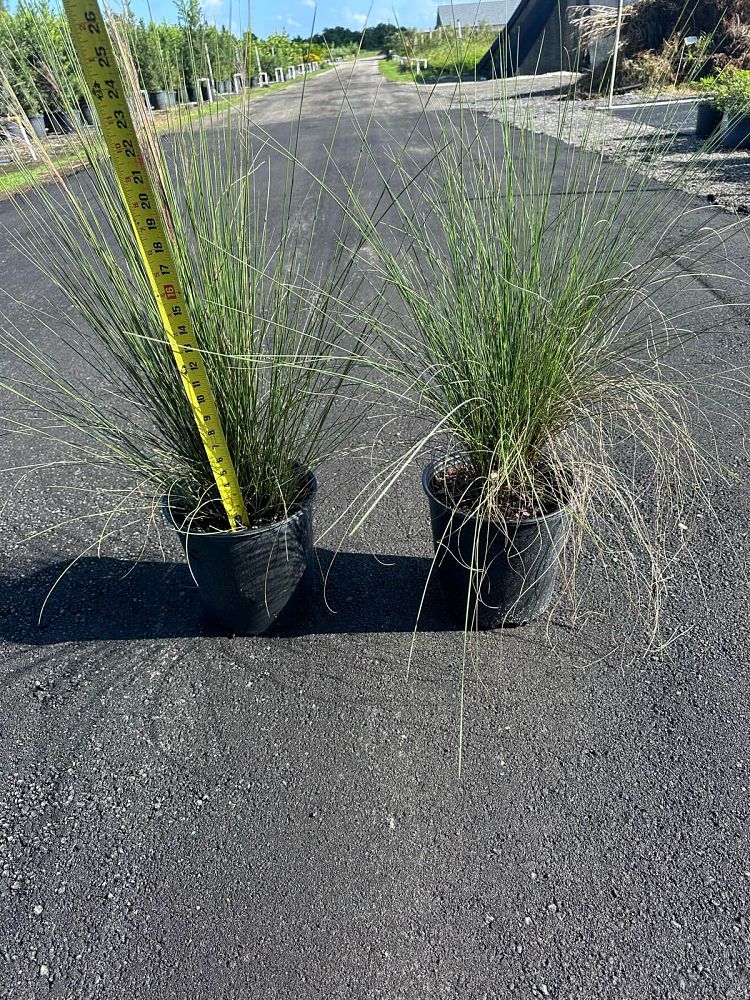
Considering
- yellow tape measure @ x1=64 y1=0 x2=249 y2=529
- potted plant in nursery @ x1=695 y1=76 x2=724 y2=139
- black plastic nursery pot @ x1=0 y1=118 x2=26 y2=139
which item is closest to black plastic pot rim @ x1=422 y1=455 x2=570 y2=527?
yellow tape measure @ x1=64 y1=0 x2=249 y2=529

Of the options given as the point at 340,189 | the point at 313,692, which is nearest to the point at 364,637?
the point at 313,692

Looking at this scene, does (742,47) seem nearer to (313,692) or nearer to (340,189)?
(340,189)

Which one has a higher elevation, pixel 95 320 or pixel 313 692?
pixel 95 320

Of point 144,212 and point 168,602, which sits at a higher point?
point 144,212

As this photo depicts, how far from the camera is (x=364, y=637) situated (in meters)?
1.75

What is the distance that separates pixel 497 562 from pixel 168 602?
93cm

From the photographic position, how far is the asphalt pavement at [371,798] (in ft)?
3.70

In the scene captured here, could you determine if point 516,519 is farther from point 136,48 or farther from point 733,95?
Result: point 733,95

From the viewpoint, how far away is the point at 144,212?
1.25 meters

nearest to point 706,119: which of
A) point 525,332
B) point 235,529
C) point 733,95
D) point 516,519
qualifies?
point 733,95

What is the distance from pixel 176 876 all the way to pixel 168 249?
3.82 ft

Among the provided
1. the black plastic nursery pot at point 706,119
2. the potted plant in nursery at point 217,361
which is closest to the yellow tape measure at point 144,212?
the potted plant in nursery at point 217,361

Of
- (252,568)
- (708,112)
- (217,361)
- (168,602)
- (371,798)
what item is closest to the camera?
(371,798)

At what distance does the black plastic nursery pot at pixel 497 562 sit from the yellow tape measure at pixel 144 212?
1.73 feet
